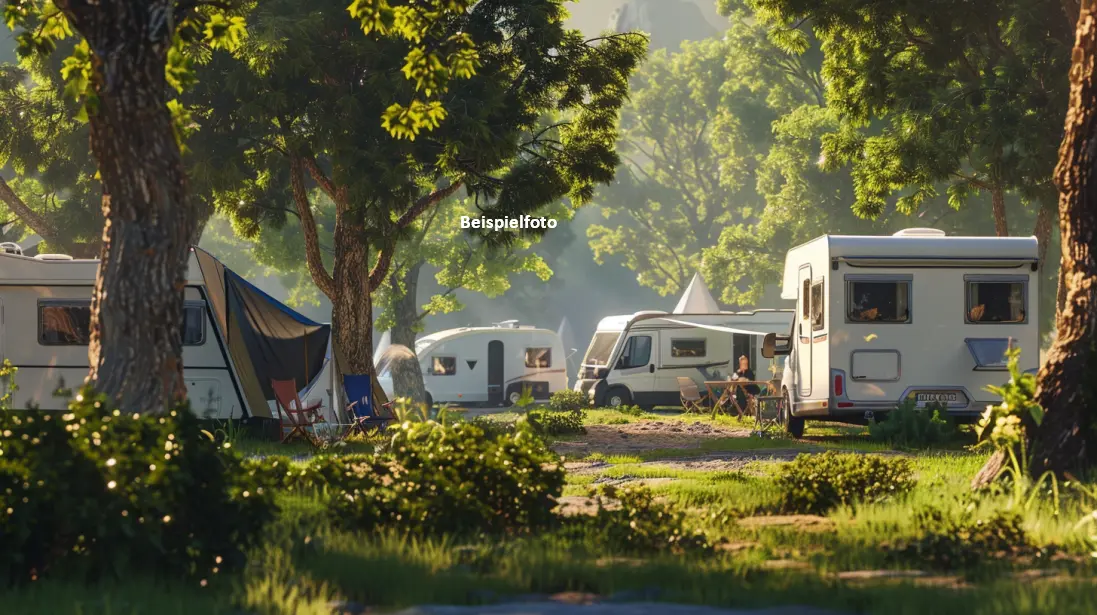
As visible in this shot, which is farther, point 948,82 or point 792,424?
point 948,82

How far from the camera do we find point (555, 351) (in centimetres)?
3988

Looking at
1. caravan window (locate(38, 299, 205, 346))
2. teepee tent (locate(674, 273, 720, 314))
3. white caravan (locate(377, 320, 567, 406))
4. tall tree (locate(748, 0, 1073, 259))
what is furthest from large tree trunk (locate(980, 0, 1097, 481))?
teepee tent (locate(674, 273, 720, 314))

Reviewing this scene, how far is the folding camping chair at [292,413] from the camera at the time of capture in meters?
18.4

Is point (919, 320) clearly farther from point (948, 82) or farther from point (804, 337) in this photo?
point (948, 82)

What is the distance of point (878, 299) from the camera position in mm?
18078

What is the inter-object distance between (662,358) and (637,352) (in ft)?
2.04

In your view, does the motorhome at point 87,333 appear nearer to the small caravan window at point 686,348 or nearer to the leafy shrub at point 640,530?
the leafy shrub at point 640,530

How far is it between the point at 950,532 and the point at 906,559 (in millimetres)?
→ 363

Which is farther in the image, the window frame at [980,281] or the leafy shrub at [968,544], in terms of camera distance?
the window frame at [980,281]

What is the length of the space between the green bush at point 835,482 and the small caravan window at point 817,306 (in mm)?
7690

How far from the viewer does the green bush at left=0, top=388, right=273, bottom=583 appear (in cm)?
686

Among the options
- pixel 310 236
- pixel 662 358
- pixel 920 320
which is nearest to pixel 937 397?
pixel 920 320

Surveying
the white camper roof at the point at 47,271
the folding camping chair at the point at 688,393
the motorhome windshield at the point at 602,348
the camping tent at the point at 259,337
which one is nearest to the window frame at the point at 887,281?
the camping tent at the point at 259,337

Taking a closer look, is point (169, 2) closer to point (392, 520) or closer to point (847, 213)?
point (392, 520)
